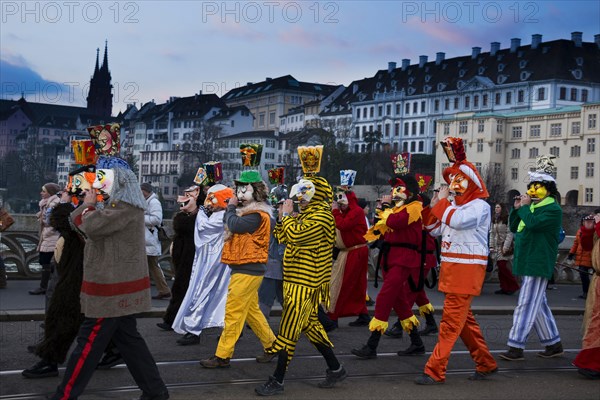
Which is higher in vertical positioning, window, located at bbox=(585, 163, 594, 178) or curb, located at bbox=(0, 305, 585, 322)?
window, located at bbox=(585, 163, 594, 178)

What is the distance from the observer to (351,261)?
11.5 m

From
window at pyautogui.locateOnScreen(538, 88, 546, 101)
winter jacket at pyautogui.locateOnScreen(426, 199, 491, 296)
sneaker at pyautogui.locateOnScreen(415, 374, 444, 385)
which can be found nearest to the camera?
sneaker at pyautogui.locateOnScreen(415, 374, 444, 385)

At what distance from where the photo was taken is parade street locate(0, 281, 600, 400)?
7.52 m

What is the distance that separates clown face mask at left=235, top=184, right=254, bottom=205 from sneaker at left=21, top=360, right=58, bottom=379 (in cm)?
227

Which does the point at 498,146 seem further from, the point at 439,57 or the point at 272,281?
the point at 272,281

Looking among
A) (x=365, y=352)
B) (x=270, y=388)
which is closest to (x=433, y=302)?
(x=365, y=352)

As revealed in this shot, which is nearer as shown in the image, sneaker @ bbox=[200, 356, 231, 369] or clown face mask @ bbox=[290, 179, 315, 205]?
clown face mask @ bbox=[290, 179, 315, 205]

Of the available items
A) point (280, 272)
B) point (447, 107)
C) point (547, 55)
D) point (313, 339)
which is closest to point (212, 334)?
point (280, 272)

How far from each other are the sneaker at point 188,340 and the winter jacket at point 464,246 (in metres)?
2.94

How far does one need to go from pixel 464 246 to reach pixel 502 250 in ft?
29.0

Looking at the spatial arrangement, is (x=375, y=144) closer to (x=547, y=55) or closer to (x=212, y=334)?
(x=547, y=55)

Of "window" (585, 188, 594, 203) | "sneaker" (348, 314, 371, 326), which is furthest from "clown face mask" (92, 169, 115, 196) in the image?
"window" (585, 188, 594, 203)

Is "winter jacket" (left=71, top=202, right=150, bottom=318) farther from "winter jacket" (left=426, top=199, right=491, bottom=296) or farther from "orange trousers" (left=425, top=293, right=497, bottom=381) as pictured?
"winter jacket" (left=426, top=199, right=491, bottom=296)

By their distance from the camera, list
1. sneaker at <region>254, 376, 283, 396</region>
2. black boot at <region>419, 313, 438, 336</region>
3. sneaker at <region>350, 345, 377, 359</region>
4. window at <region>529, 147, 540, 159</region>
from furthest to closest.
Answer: window at <region>529, 147, 540, 159</region> → black boot at <region>419, 313, 438, 336</region> → sneaker at <region>350, 345, 377, 359</region> → sneaker at <region>254, 376, 283, 396</region>
